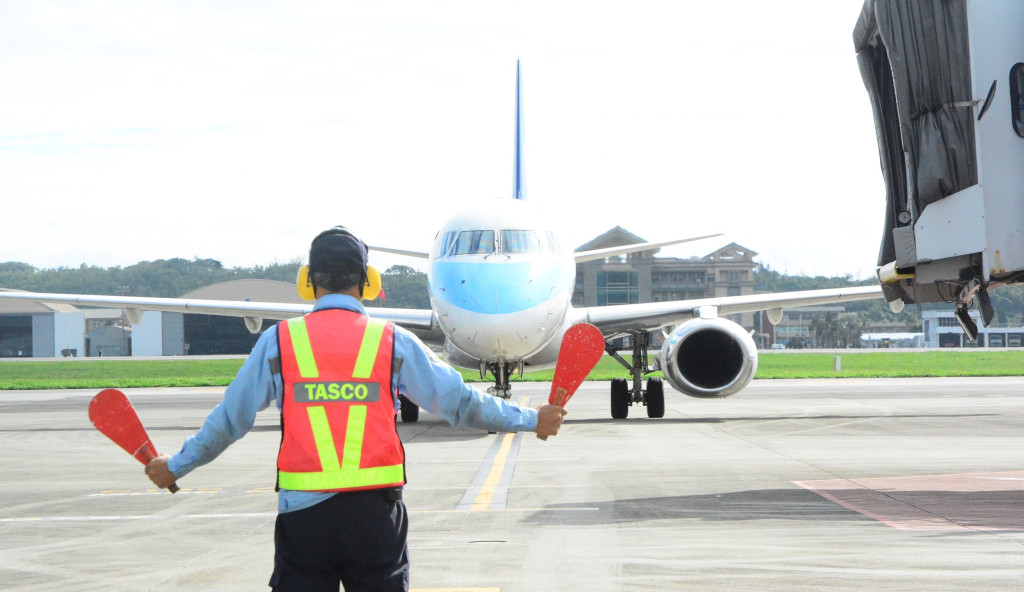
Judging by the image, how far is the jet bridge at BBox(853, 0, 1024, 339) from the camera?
859cm

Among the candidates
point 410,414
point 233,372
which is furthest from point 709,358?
point 233,372

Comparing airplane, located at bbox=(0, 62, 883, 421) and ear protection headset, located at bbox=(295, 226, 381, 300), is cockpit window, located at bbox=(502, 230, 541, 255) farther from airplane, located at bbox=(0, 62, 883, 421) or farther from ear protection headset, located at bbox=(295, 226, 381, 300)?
ear protection headset, located at bbox=(295, 226, 381, 300)

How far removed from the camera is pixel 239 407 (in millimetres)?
3951

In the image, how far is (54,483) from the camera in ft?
37.0

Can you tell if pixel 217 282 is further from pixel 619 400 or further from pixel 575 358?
pixel 575 358

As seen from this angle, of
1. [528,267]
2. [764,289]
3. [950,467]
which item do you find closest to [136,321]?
[528,267]

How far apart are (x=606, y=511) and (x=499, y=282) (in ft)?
22.5

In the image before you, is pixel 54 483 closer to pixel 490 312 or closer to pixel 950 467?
pixel 490 312

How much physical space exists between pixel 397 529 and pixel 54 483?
8745mm

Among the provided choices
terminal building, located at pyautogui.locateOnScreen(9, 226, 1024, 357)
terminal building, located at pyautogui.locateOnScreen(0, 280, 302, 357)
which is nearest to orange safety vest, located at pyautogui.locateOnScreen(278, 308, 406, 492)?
terminal building, located at pyautogui.locateOnScreen(9, 226, 1024, 357)

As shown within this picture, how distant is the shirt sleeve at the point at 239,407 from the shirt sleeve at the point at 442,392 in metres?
0.44

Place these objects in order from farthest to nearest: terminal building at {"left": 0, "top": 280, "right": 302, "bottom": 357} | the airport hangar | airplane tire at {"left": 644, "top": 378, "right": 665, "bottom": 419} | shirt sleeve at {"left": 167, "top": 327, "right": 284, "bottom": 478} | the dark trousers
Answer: terminal building at {"left": 0, "top": 280, "right": 302, "bottom": 357} → the airport hangar → airplane tire at {"left": 644, "top": 378, "right": 665, "bottom": 419} → shirt sleeve at {"left": 167, "top": 327, "right": 284, "bottom": 478} → the dark trousers

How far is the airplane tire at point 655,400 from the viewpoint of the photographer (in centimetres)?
1908

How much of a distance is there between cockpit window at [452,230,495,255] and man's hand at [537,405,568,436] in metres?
11.6
